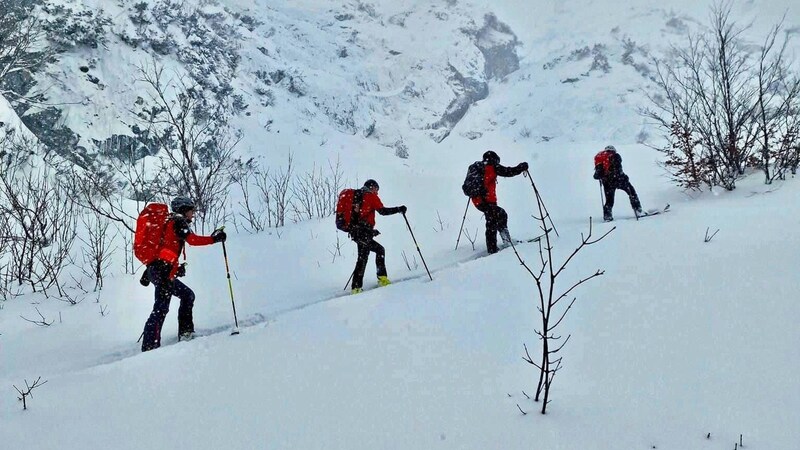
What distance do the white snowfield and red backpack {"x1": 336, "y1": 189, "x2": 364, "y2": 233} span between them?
111cm

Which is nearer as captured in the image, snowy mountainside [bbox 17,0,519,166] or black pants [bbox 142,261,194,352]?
black pants [bbox 142,261,194,352]

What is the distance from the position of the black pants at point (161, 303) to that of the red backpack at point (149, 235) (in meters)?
0.13

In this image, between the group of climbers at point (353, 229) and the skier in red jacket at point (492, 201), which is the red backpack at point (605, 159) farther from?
the skier in red jacket at point (492, 201)

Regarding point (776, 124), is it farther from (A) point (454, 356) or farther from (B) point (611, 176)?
(A) point (454, 356)

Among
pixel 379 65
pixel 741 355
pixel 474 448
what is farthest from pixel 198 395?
pixel 379 65

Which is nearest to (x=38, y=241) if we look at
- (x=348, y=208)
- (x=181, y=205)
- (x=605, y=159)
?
(x=181, y=205)

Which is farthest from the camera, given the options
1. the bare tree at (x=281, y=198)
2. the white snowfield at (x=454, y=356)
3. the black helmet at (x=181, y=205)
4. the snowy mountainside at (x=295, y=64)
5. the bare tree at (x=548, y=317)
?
the snowy mountainside at (x=295, y=64)

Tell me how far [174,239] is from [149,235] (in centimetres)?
26

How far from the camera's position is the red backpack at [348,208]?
654 cm

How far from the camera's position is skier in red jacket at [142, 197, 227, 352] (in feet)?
16.2

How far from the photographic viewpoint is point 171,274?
511 centimetres

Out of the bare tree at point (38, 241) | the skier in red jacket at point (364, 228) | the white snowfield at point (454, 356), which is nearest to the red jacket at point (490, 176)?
the white snowfield at point (454, 356)

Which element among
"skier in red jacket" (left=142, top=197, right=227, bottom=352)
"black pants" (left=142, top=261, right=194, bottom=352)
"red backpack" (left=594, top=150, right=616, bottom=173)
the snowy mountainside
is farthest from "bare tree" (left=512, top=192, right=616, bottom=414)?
the snowy mountainside

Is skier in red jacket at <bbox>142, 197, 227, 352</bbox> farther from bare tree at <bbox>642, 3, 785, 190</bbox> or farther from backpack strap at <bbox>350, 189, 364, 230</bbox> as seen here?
bare tree at <bbox>642, 3, 785, 190</bbox>
